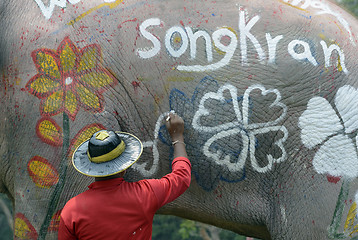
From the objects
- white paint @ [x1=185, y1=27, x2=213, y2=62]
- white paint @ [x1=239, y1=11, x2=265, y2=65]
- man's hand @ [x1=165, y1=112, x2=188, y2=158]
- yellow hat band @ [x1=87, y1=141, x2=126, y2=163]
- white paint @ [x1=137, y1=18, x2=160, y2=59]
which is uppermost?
white paint @ [x1=239, y1=11, x2=265, y2=65]

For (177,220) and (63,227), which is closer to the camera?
(63,227)

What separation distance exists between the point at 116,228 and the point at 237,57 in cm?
126

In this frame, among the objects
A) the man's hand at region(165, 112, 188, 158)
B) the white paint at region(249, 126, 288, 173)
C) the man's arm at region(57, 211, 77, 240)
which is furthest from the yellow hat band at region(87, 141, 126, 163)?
the white paint at region(249, 126, 288, 173)

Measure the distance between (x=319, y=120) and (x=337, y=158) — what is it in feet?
0.86

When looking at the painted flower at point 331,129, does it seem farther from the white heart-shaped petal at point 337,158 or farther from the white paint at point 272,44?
the white paint at point 272,44

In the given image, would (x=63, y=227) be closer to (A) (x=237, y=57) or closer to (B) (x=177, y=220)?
(A) (x=237, y=57)

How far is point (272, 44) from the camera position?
2.65 meters

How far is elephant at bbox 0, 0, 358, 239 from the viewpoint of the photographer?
263 cm

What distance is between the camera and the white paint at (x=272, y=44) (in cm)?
263

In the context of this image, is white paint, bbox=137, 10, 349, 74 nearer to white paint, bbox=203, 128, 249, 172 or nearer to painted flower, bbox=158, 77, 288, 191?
painted flower, bbox=158, 77, 288, 191

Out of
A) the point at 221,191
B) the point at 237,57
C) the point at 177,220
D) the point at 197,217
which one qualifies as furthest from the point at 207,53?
the point at 177,220

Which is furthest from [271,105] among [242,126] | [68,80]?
[68,80]

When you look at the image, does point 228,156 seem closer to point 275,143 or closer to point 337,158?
point 275,143

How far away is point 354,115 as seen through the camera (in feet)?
8.63
